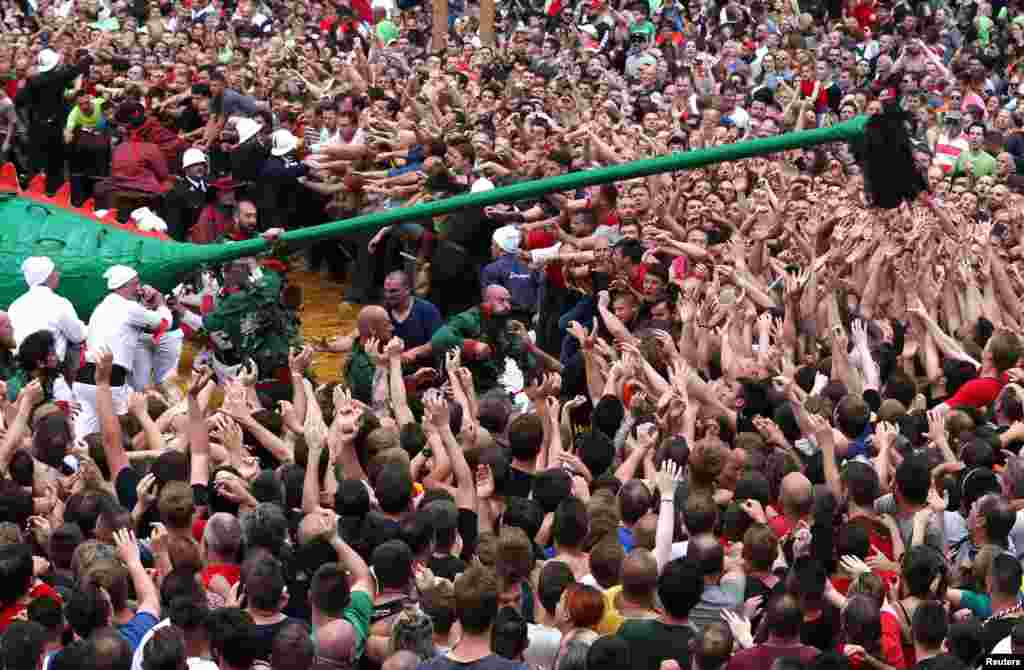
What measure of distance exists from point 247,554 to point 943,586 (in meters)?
2.56

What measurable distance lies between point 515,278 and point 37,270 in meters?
3.18

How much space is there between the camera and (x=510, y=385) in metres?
12.1

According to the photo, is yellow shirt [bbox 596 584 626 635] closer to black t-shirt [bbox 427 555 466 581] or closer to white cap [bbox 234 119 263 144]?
black t-shirt [bbox 427 555 466 581]

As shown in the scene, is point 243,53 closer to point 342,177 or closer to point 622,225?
point 342,177

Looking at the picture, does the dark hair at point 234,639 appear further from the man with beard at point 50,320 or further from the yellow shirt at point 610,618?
the man with beard at point 50,320

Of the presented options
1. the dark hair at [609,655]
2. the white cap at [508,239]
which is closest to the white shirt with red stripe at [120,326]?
the white cap at [508,239]

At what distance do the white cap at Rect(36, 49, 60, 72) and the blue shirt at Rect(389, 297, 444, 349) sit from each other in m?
10.3

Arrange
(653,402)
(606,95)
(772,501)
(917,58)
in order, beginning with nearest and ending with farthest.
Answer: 1. (772,501)
2. (653,402)
3. (606,95)
4. (917,58)

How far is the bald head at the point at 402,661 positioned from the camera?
22.0 feet

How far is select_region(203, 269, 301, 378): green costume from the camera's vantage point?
12.9 metres

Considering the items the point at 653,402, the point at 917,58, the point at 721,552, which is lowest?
the point at 917,58

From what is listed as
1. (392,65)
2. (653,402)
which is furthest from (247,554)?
(392,65)

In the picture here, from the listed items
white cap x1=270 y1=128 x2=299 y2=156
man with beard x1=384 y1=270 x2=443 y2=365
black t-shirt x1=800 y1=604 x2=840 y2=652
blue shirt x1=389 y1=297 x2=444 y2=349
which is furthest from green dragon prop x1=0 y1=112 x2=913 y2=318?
black t-shirt x1=800 y1=604 x2=840 y2=652

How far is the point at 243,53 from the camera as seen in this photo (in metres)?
22.4
